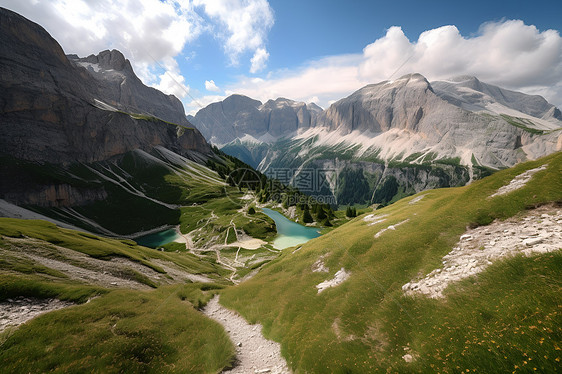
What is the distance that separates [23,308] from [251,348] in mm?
21836

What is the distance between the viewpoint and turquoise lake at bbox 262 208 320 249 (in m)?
94.4

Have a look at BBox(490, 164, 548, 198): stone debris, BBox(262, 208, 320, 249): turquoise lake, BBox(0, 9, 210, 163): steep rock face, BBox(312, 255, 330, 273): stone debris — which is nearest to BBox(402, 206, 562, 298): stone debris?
BBox(490, 164, 548, 198): stone debris

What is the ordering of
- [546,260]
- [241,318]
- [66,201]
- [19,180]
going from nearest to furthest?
[546,260] → [241,318] → [19,180] → [66,201]

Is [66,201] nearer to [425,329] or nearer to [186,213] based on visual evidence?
[186,213]

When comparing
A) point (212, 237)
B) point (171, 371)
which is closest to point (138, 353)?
point (171, 371)

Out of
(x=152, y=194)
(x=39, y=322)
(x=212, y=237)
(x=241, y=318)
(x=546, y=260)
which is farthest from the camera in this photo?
(x=152, y=194)

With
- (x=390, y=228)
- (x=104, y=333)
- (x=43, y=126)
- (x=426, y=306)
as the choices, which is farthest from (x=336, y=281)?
(x=43, y=126)

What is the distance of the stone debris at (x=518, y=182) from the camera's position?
25.0 metres

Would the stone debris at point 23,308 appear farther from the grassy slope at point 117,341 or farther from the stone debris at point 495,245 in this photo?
the stone debris at point 495,245

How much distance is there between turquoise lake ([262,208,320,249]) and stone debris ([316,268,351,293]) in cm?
6220

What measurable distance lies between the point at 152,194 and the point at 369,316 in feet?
622

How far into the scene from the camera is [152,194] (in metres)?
174

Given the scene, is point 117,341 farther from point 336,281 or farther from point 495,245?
point 495,245

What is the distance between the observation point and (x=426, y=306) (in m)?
17.3
